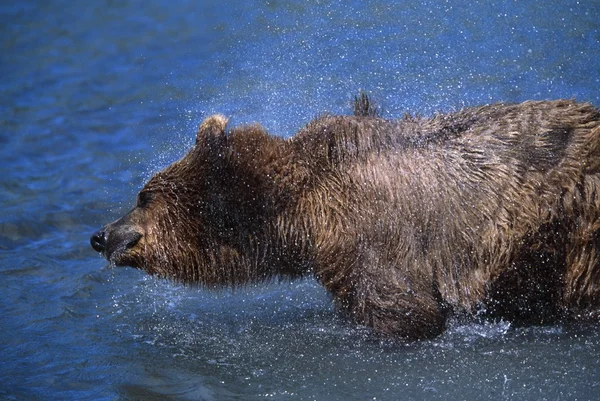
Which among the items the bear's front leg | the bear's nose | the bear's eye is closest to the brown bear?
the bear's front leg

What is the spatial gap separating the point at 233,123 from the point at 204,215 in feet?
15.9

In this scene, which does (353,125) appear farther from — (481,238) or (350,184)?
(481,238)

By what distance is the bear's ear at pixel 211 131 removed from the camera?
692 cm

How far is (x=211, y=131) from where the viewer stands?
22.7 feet

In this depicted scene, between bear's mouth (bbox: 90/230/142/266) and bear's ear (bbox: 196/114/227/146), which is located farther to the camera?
bear's mouth (bbox: 90/230/142/266)

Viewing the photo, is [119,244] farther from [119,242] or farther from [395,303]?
[395,303]

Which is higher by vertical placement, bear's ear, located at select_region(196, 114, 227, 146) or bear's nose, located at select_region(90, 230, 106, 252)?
bear's ear, located at select_region(196, 114, 227, 146)

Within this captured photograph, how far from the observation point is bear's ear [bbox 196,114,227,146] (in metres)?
6.92

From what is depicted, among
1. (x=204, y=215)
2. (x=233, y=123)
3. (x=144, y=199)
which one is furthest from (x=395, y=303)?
(x=233, y=123)

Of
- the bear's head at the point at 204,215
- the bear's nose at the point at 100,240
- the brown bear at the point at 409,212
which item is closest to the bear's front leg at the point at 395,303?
the brown bear at the point at 409,212

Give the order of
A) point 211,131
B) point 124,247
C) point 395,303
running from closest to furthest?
point 395,303 < point 211,131 < point 124,247

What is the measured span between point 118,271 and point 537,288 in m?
4.48

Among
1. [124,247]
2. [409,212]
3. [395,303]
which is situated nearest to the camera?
[395,303]

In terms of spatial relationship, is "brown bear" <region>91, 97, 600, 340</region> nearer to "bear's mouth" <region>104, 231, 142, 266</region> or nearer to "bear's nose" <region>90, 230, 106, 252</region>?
"bear's mouth" <region>104, 231, 142, 266</region>
